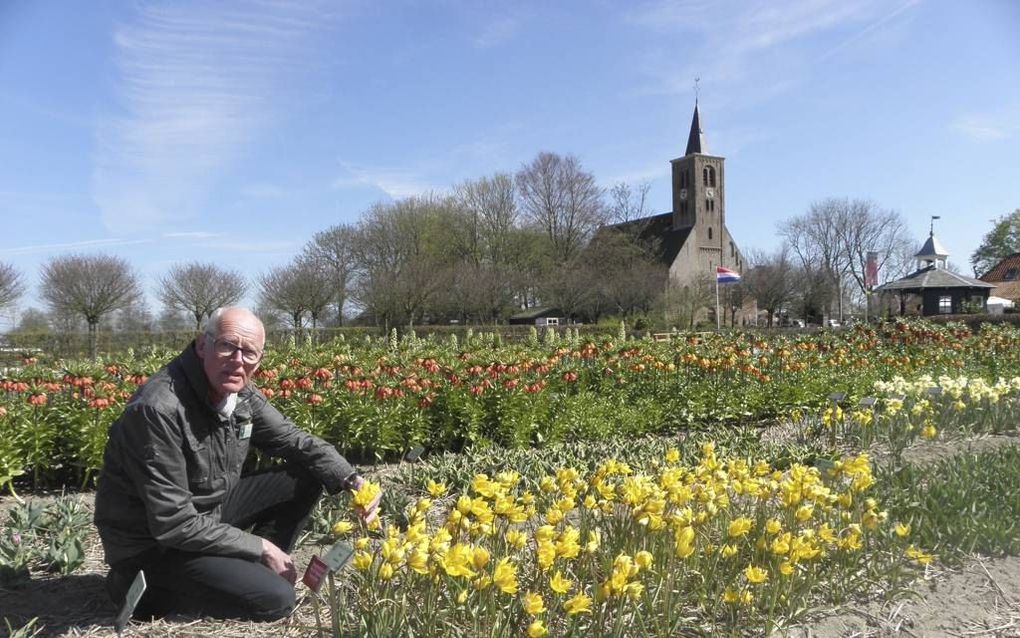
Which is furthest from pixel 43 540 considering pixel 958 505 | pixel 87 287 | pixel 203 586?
pixel 87 287

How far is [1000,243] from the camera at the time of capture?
180 feet

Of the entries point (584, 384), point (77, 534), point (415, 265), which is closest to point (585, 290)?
point (415, 265)

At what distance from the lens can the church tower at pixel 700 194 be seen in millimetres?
56531

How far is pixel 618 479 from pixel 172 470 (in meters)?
2.10

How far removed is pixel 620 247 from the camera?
44656 mm

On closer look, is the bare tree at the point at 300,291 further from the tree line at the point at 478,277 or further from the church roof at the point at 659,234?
the church roof at the point at 659,234

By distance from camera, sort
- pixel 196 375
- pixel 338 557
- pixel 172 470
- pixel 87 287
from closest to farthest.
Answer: pixel 338 557, pixel 172 470, pixel 196 375, pixel 87 287

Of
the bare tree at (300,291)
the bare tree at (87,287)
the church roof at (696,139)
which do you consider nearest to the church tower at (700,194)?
the church roof at (696,139)

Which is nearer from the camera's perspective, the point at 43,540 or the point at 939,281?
the point at 43,540

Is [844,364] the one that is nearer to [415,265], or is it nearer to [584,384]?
[584,384]

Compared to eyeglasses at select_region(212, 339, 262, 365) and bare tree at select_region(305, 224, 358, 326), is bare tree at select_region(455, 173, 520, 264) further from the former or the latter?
eyeglasses at select_region(212, 339, 262, 365)

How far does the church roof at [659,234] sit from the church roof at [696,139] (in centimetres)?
527

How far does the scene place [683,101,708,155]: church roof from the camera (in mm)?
57219

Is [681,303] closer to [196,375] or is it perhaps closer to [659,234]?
[659,234]
